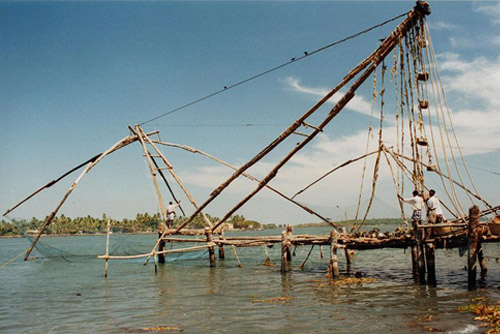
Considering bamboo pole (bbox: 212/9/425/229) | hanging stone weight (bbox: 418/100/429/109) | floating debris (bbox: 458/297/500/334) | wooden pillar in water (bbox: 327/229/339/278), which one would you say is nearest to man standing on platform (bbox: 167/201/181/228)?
wooden pillar in water (bbox: 327/229/339/278)

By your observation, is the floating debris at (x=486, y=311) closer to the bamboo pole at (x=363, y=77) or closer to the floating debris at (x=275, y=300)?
the floating debris at (x=275, y=300)

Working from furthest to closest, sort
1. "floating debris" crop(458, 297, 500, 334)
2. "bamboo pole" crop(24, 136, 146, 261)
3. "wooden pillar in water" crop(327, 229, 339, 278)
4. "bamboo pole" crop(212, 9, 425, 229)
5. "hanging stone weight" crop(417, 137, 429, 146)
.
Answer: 1. "bamboo pole" crop(24, 136, 146, 261)
2. "wooden pillar in water" crop(327, 229, 339, 278)
3. "hanging stone weight" crop(417, 137, 429, 146)
4. "bamboo pole" crop(212, 9, 425, 229)
5. "floating debris" crop(458, 297, 500, 334)

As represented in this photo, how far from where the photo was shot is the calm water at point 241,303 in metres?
9.40

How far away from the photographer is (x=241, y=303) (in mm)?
11977

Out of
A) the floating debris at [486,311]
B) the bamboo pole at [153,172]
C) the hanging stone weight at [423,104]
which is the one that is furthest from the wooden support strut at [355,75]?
the bamboo pole at [153,172]

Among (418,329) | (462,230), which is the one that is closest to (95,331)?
(418,329)

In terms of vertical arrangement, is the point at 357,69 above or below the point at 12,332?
above

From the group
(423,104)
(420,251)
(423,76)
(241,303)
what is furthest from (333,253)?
(423,76)

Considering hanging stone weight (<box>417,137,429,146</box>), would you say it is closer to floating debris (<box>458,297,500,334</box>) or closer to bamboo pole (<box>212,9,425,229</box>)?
bamboo pole (<box>212,9,425,229</box>)

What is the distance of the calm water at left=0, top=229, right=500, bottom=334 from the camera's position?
9.40m

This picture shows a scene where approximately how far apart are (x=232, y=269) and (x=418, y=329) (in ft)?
43.6

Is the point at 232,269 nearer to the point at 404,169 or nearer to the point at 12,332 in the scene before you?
the point at 404,169

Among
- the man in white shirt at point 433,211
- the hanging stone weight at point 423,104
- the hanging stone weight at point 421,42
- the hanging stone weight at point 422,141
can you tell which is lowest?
the man in white shirt at point 433,211

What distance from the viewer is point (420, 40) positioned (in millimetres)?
12102
